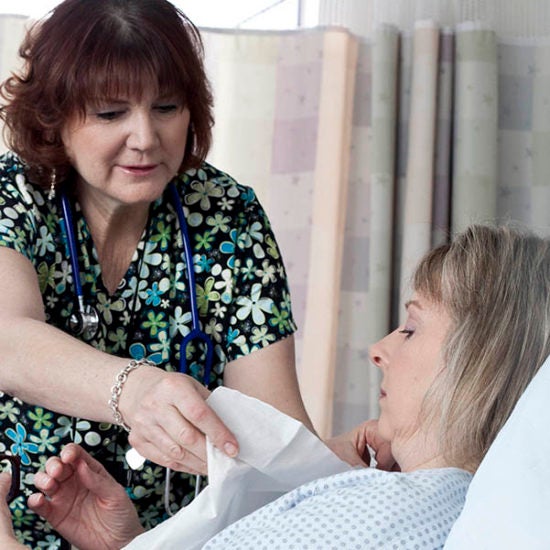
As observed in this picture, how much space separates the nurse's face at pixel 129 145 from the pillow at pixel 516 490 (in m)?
0.78

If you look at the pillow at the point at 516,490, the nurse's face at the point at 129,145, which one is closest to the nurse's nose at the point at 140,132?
the nurse's face at the point at 129,145

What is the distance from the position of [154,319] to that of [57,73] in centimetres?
43

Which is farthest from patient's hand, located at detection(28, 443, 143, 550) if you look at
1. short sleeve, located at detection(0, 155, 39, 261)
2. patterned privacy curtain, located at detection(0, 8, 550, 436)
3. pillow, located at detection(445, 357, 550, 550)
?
patterned privacy curtain, located at detection(0, 8, 550, 436)

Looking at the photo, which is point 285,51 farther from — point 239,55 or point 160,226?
point 160,226

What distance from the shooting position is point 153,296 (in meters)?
1.77

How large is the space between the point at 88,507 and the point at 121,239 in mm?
507

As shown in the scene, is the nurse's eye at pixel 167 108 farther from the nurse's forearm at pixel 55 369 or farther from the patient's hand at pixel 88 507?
the patient's hand at pixel 88 507

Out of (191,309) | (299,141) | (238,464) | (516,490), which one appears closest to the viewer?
(516,490)

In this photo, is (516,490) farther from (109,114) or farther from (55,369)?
(109,114)

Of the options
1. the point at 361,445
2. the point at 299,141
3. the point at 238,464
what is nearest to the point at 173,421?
the point at 238,464

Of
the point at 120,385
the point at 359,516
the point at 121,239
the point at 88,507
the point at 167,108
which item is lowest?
the point at 88,507

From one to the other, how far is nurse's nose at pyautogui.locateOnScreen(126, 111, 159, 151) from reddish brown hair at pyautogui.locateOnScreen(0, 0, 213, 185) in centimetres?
4

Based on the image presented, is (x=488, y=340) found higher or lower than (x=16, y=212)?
lower

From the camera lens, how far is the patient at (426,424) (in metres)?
1.15
